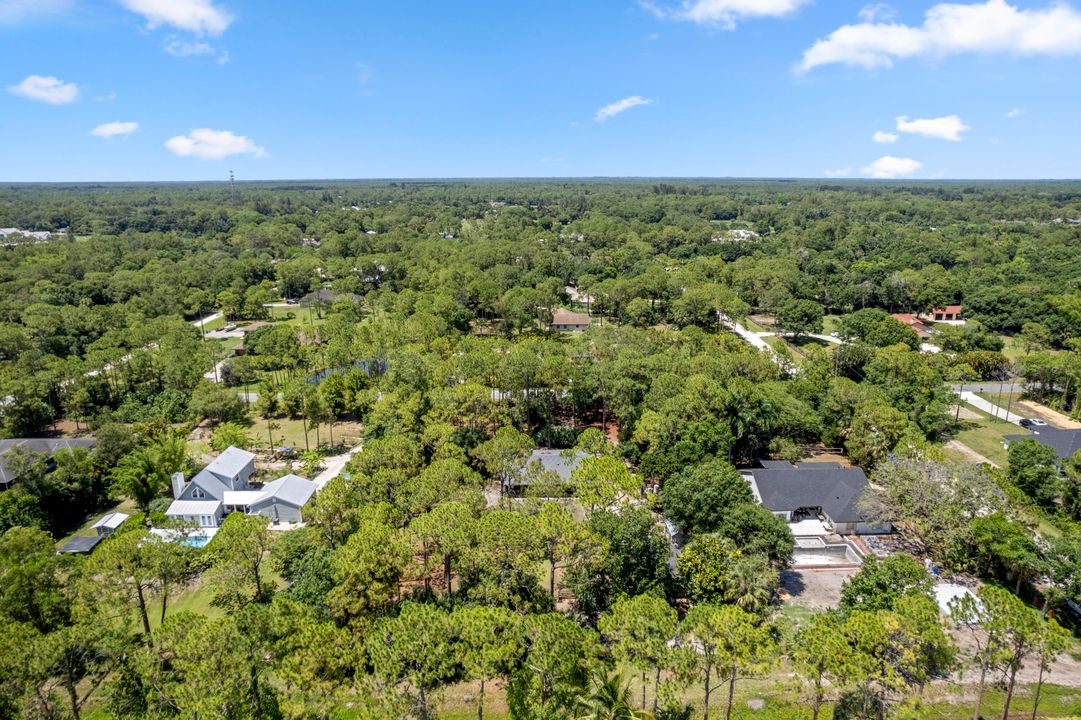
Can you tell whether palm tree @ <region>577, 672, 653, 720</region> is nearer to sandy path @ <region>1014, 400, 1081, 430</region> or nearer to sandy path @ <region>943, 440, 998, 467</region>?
sandy path @ <region>943, 440, 998, 467</region>

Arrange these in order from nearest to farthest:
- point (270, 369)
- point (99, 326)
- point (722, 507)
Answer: point (722, 507), point (270, 369), point (99, 326)

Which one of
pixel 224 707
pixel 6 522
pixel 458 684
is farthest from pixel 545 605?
pixel 6 522

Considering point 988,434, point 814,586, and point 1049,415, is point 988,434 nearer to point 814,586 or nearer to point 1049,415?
point 1049,415

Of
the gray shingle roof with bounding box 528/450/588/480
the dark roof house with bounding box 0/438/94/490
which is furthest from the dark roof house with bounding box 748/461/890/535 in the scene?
the dark roof house with bounding box 0/438/94/490

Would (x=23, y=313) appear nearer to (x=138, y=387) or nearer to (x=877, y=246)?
(x=138, y=387)

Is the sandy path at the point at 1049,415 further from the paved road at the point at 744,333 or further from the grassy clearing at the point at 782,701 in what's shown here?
the grassy clearing at the point at 782,701

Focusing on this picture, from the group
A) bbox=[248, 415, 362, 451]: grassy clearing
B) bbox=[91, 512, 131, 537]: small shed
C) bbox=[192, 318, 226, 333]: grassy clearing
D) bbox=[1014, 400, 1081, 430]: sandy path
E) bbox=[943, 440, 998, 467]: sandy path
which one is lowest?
bbox=[91, 512, 131, 537]: small shed

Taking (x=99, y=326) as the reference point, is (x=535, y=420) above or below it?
below
